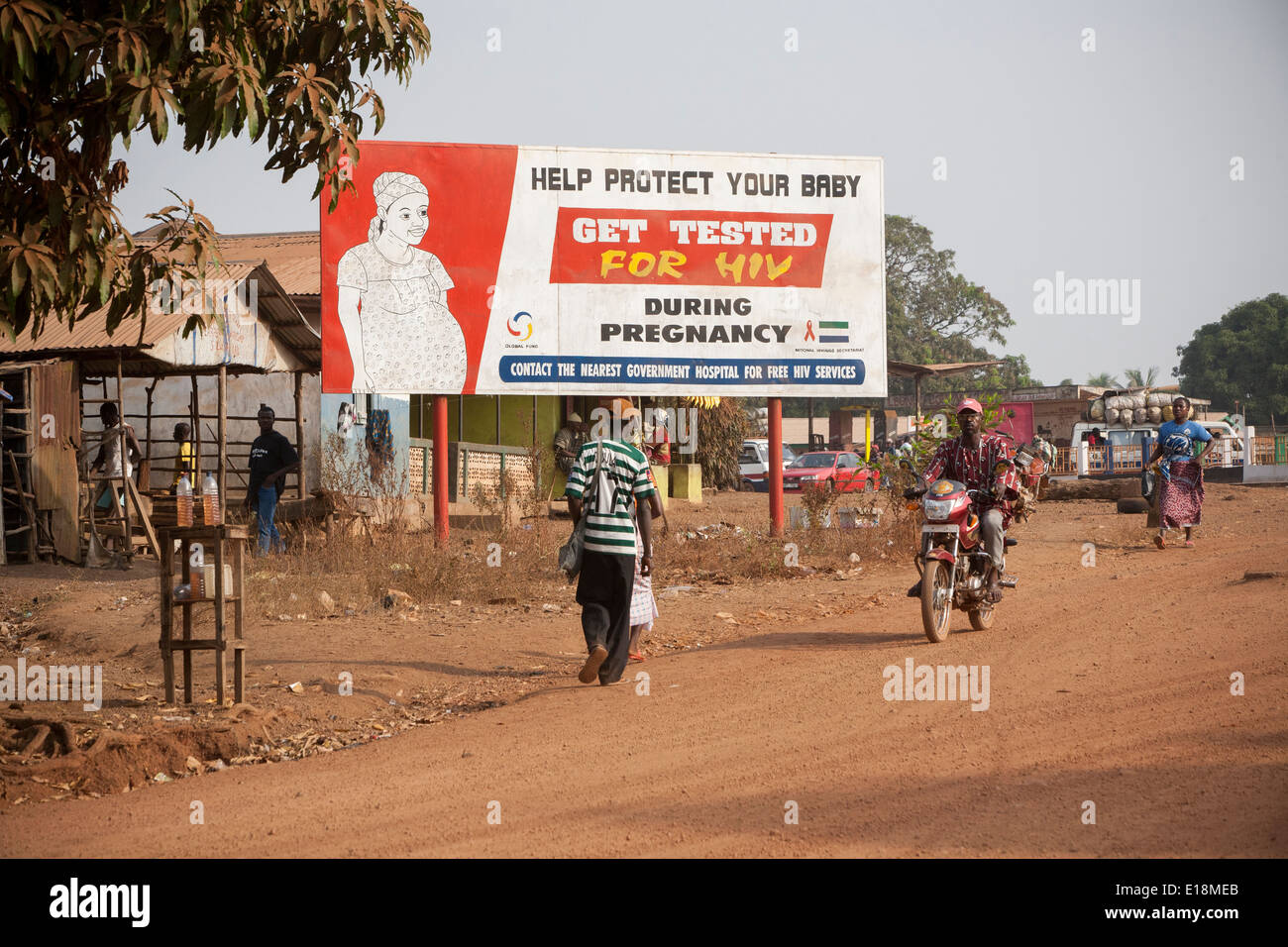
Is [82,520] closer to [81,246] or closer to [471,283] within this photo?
[471,283]

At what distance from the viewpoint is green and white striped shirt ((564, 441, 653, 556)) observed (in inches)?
318

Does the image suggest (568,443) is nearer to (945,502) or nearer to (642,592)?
(642,592)

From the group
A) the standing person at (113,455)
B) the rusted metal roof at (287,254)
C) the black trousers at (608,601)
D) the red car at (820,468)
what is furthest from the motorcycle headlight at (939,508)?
the red car at (820,468)

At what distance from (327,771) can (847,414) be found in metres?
43.0

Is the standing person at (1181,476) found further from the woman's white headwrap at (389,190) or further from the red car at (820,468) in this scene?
the red car at (820,468)

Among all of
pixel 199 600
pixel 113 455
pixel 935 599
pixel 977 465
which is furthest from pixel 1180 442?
pixel 113 455

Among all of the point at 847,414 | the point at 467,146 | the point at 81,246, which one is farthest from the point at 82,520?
the point at 847,414

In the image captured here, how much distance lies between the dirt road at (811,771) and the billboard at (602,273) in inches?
288

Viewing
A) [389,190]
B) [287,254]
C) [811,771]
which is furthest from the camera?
[287,254]

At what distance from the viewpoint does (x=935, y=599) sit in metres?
8.78

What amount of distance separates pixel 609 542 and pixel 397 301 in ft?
26.9

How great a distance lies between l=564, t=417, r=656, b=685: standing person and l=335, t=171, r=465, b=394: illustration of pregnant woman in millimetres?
7568

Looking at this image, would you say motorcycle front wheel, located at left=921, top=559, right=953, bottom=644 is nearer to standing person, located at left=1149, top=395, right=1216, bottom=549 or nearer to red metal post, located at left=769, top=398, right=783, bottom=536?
red metal post, located at left=769, top=398, right=783, bottom=536

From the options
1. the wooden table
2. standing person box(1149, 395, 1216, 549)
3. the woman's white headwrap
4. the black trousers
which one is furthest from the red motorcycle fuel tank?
the woman's white headwrap
